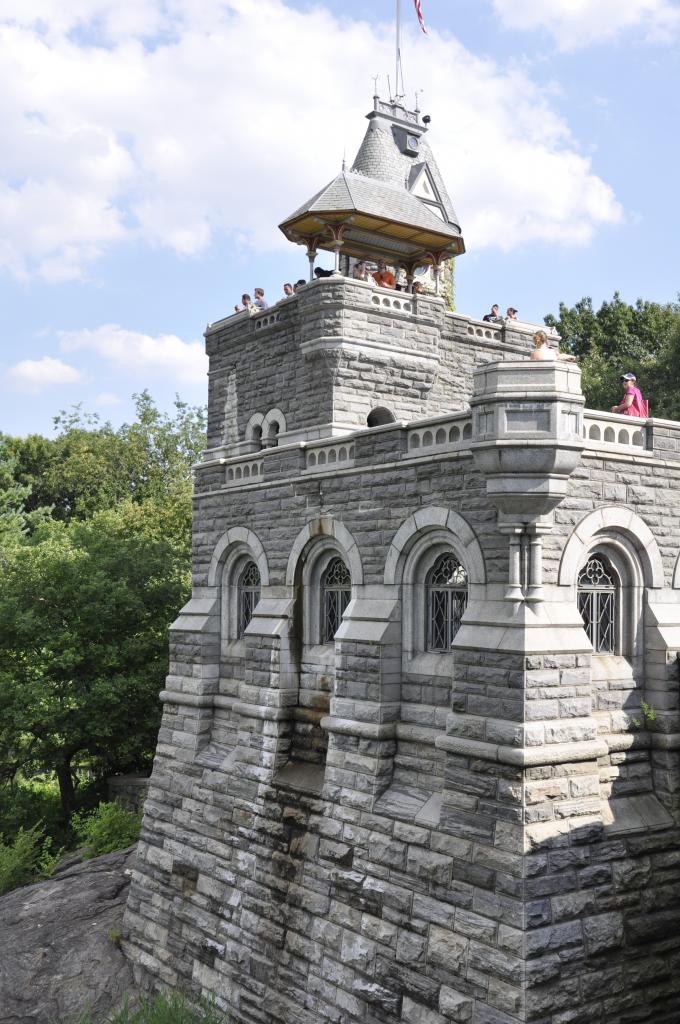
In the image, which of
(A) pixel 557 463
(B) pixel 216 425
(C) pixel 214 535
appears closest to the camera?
(A) pixel 557 463

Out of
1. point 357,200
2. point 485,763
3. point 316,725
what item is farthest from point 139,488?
point 485,763

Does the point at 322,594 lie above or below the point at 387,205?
below

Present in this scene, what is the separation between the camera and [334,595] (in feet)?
45.1

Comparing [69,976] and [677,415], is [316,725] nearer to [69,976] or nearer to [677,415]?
[69,976]

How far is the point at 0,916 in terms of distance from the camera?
655 inches

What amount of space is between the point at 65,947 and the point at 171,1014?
4062 millimetres

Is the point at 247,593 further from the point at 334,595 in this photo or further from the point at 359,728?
the point at 359,728

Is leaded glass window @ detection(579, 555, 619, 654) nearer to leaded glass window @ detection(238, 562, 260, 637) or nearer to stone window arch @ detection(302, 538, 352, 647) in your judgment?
stone window arch @ detection(302, 538, 352, 647)

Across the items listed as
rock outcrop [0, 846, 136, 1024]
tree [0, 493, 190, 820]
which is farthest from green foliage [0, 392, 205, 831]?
rock outcrop [0, 846, 136, 1024]

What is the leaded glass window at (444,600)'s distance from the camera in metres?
11.3

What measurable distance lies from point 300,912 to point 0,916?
7.23 meters

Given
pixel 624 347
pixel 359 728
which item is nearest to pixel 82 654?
pixel 359 728

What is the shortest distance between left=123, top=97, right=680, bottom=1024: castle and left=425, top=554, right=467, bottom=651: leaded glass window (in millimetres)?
38

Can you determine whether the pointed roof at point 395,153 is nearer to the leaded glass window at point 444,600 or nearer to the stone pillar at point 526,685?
the leaded glass window at point 444,600
